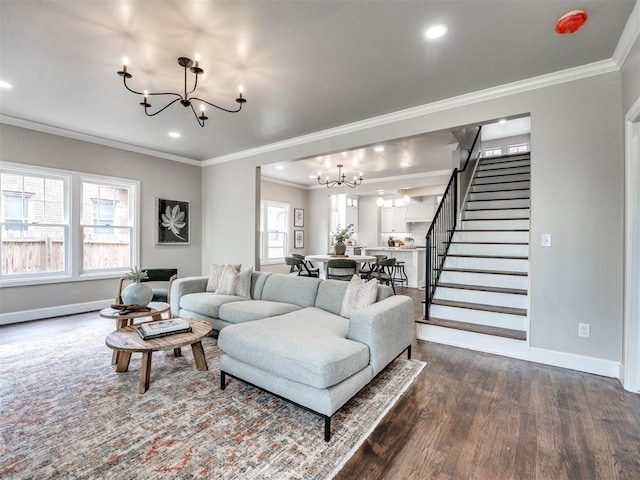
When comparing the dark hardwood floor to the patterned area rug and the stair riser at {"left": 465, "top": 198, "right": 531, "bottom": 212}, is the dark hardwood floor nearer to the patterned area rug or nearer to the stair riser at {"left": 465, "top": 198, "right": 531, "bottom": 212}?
the patterned area rug

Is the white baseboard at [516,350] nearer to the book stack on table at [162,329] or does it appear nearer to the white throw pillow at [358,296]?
the white throw pillow at [358,296]

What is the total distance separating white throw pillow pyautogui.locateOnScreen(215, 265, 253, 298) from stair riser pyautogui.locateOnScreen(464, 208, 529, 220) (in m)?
3.90

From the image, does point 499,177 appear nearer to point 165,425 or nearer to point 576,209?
point 576,209

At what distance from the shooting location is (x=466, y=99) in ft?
11.1

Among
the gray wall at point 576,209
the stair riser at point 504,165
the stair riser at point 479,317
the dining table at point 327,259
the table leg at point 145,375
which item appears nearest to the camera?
the table leg at point 145,375

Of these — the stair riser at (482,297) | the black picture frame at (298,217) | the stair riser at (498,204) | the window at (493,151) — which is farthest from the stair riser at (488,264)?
the window at (493,151)

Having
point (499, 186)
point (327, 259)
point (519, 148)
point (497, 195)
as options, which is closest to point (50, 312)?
point (327, 259)

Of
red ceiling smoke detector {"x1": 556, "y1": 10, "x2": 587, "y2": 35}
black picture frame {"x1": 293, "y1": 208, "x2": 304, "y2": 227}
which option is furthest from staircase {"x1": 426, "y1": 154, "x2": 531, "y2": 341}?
black picture frame {"x1": 293, "y1": 208, "x2": 304, "y2": 227}

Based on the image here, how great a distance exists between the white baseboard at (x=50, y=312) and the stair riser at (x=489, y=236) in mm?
5806

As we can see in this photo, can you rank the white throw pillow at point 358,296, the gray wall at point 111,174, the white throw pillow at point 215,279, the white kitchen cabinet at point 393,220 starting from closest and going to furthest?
the white throw pillow at point 358,296, the white throw pillow at point 215,279, the gray wall at point 111,174, the white kitchen cabinet at point 393,220

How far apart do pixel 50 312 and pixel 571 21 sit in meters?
6.62

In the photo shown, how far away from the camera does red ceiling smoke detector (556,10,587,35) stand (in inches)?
83.5

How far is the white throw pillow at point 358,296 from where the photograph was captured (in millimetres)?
2883

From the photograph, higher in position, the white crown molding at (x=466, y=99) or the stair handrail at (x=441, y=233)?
the white crown molding at (x=466, y=99)
